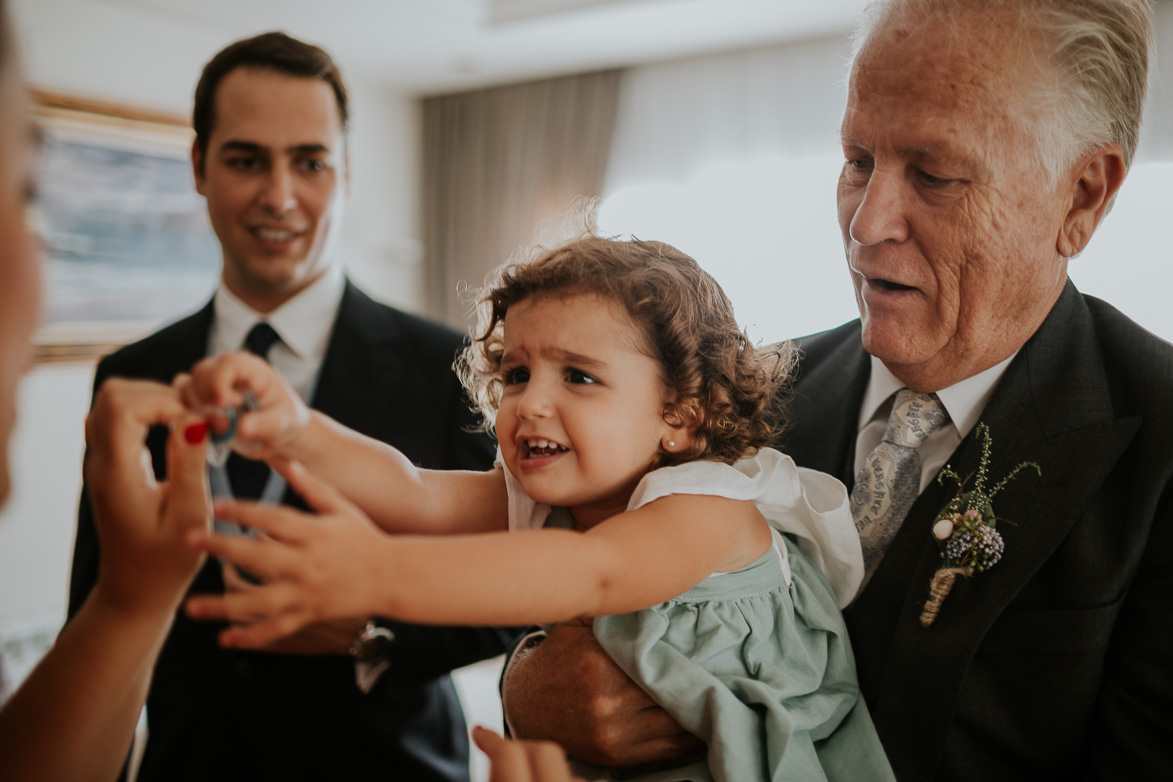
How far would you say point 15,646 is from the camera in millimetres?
3963

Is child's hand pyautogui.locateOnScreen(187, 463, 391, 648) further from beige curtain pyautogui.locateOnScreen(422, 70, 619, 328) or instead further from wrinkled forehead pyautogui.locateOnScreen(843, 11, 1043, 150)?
beige curtain pyautogui.locateOnScreen(422, 70, 619, 328)

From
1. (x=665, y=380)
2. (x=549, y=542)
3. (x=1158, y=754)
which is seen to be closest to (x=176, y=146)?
(x=665, y=380)

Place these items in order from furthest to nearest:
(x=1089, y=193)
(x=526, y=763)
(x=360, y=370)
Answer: (x=360, y=370)
(x=1089, y=193)
(x=526, y=763)

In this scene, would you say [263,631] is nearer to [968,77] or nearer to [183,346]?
[968,77]

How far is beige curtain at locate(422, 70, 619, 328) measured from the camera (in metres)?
5.93

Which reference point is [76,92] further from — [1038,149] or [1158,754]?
[1158,754]

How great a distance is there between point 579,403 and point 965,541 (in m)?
0.56

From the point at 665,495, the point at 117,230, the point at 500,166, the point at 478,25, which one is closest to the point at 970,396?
the point at 665,495

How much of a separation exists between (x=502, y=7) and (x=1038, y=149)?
4.52 m

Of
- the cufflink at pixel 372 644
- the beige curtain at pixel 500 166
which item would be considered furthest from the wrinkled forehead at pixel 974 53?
the beige curtain at pixel 500 166

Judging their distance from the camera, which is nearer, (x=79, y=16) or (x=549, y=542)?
(x=549, y=542)

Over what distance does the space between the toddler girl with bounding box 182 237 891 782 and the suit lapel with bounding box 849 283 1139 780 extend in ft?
0.17

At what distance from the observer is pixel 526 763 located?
71cm

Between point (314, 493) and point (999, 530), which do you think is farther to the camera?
point (999, 530)
